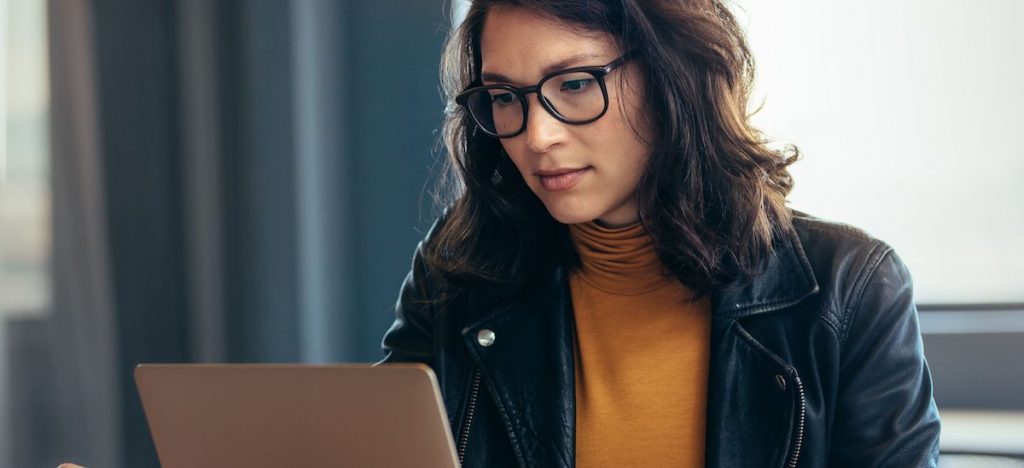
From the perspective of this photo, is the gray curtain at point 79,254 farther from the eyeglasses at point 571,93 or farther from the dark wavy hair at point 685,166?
the eyeglasses at point 571,93

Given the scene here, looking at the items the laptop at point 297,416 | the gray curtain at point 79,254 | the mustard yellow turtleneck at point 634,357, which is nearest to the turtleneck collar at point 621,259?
the mustard yellow turtleneck at point 634,357

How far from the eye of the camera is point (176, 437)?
1087 mm

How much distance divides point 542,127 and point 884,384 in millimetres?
516

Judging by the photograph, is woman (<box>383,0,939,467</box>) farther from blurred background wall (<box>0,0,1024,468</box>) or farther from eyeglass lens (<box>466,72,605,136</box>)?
blurred background wall (<box>0,0,1024,468</box>)

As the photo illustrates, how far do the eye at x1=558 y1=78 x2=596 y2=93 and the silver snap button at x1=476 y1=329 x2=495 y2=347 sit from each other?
361 millimetres

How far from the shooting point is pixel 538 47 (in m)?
1.39

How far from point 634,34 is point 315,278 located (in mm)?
1178

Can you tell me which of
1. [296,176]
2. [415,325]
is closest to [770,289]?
[415,325]

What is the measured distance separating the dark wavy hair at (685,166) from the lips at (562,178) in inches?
4.1

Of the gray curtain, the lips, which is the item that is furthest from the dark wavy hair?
the gray curtain

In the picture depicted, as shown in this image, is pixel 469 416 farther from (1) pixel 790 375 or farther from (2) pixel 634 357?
(1) pixel 790 375

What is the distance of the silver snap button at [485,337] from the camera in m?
1.53

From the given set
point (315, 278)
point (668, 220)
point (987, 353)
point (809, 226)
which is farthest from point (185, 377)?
point (987, 353)

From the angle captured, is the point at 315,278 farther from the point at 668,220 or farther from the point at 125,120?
the point at 668,220
